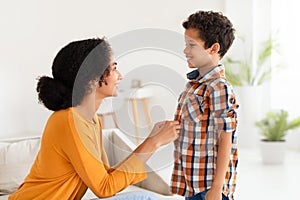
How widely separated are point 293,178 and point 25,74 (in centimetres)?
210

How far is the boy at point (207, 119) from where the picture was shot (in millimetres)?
1623

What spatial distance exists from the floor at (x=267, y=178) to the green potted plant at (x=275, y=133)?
0.08 metres

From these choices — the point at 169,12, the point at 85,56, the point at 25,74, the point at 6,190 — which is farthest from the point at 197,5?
the point at 85,56

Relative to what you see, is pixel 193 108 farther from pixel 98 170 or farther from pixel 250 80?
pixel 250 80

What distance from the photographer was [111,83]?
1.74m

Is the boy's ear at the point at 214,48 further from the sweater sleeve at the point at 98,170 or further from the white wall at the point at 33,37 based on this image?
the white wall at the point at 33,37

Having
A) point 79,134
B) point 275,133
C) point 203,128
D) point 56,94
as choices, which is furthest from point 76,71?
point 275,133

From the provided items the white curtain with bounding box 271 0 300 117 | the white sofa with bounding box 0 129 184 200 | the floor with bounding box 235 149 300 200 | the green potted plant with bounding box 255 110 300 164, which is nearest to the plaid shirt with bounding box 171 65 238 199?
the white sofa with bounding box 0 129 184 200

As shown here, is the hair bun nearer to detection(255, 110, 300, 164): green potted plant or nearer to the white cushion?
the white cushion

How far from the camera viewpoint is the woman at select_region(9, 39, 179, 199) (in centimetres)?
166

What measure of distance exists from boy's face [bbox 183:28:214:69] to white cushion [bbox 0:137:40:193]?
51.7 inches

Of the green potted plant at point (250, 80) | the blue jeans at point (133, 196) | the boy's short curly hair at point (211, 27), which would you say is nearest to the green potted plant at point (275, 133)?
the green potted plant at point (250, 80)

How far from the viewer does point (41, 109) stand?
3.92 meters

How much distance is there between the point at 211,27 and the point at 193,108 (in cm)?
27
